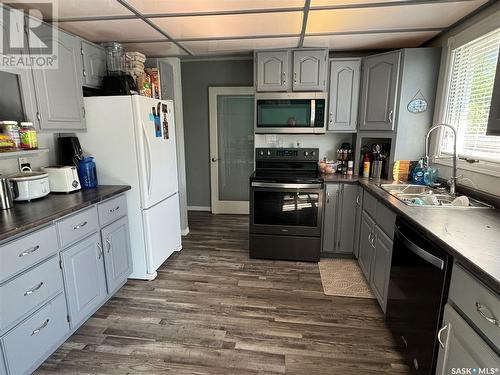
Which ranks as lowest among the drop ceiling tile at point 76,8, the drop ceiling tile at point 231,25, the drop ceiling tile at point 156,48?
the drop ceiling tile at point 76,8

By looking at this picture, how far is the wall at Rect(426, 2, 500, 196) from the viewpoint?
1902mm

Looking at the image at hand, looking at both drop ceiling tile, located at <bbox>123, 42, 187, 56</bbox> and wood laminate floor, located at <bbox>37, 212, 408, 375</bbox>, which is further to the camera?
drop ceiling tile, located at <bbox>123, 42, 187, 56</bbox>

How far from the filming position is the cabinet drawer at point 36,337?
1432mm

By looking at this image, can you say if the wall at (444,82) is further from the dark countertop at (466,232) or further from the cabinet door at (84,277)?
the cabinet door at (84,277)

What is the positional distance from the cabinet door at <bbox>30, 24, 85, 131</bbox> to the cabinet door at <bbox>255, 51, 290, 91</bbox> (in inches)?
67.0

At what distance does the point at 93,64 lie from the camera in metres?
2.47

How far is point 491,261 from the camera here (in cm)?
107

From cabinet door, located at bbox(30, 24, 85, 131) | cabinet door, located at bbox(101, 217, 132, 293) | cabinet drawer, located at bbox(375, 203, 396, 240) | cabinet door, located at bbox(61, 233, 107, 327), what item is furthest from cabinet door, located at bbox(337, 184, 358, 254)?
cabinet door, located at bbox(30, 24, 85, 131)

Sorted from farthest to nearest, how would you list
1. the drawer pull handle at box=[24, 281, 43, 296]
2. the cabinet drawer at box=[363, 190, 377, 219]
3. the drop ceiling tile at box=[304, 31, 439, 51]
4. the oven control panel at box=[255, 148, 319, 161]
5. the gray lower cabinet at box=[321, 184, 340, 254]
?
1. the oven control panel at box=[255, 148, 319, 161]
2. the gray lower cabinet at box=[321, 184, 340, 254]
3. the drop ceiling tile at box=[304, 31, 439, 51]
4. the cabinet drawer at box=[363, 190, 377, 219]
5. the drawer pull handle at box=[24, 281, 43, 296]

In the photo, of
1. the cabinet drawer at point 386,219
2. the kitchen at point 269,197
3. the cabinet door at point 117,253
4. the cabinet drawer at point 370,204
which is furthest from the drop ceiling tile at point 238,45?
the cabinet door at point 117,253

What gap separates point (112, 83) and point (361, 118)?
2.48 meters

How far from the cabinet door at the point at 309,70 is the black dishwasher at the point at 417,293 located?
1.81m

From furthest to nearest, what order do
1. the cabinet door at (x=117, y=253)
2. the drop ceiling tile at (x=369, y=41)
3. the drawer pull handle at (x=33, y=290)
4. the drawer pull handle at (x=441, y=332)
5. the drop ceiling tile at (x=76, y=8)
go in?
the drop ceiling tile at (x=369, y=41) < the cabinet door at (x=117, y=253) < the drop ceiling tile at (x=76, y=8) < the drawer pull handle at (x=33, y=290) < the drawer pull handle at (x=441, y=332)

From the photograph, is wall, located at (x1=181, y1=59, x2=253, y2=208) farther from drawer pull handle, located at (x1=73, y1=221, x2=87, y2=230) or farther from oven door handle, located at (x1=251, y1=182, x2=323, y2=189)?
drawer pull handle, located at (x1=73, y1=221, x2=87, y2=230)
